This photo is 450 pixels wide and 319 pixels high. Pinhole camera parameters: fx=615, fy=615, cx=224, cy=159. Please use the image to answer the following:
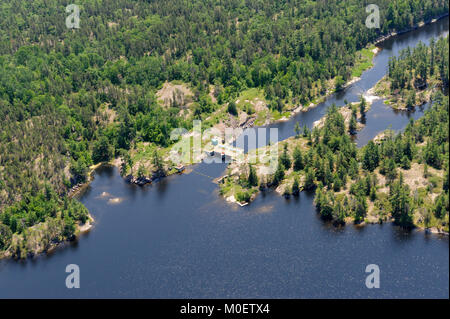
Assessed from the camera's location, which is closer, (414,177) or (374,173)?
(414,177)

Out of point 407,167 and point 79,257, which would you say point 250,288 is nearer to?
point 79,257

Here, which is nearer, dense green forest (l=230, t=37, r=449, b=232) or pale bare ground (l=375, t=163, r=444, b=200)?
dense green forest (l=230, t=37, r=449, b=232)

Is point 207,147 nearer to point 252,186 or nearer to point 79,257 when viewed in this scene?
point 252,186

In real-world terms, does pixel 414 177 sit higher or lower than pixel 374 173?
lower

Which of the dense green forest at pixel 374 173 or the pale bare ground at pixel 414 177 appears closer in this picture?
the dense green forest at pixel 374 173

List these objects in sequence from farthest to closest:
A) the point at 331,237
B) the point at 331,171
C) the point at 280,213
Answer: the point at 331,171 → the point at 280,213 → the point at 331,237
